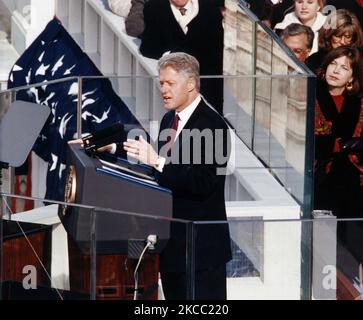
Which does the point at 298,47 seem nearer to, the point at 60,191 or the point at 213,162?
the point at 60,191

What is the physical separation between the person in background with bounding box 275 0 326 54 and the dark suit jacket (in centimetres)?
317

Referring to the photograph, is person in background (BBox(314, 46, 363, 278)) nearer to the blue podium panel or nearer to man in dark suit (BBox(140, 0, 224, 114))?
man in dark suit (BBox(140, 0, 224, 114))

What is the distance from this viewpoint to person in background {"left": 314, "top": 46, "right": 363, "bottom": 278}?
881 cm

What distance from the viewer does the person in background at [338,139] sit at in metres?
8.81

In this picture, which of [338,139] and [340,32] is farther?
[340,32]

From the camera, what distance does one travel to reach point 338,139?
8.93 m

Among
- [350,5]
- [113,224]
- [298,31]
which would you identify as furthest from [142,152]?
[350,5]

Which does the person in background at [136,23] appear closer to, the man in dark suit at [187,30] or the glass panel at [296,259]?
the man in dark suit at [187,30]

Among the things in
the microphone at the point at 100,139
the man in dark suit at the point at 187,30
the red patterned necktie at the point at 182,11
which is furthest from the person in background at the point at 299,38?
the microphone at the point at 100,139

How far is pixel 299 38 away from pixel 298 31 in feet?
0.17

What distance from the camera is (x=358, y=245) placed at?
5.88 meters

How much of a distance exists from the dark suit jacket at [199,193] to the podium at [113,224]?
8 centimetres

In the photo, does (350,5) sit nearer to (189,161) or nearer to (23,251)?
(189,161)

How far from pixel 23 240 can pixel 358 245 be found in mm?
1386
